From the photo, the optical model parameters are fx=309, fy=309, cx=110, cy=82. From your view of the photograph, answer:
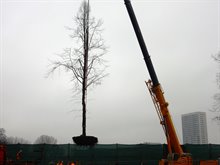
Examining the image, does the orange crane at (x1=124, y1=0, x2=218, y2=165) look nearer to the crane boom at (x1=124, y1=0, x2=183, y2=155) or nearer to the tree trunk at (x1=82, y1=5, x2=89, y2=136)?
the crane boom at (x1=124, y1=0, x2=183, y2=155)

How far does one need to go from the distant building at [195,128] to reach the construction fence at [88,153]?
59745 millimetres

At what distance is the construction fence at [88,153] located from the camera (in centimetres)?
2275

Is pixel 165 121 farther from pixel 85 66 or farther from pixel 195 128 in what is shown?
pixel 195 128

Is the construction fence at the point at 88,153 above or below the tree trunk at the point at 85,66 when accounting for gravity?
below

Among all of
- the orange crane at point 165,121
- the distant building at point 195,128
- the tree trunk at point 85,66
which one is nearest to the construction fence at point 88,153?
the tree trunk at point 85,66

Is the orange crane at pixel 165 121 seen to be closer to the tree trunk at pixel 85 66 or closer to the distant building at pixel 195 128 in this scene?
the tree trunk at pixel 85 66

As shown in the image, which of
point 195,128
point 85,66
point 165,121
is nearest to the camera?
point 165,121

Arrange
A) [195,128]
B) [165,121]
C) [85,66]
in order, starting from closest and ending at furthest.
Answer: [165,121]
[85,66]
[195,128]

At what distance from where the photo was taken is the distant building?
84.0 m

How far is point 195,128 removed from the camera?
8756 cm

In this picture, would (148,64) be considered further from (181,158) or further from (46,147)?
(46,147)

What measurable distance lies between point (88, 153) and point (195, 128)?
6993 cm

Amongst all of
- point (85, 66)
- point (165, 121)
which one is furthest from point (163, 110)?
point (85, 66)

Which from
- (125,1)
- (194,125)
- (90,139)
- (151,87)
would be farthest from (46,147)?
(194,125)
